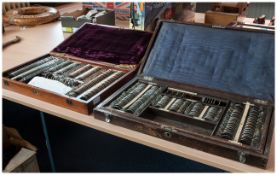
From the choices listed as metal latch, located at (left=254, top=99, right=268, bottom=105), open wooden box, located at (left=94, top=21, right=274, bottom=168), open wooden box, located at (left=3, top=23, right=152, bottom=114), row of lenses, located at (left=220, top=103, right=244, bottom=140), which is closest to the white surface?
open wooden box, located at (left=3, top=23, right=152, bottom=114)

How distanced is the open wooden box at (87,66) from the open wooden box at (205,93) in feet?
0.29

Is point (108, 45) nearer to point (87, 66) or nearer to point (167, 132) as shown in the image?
point (87, 66)

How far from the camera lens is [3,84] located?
1346mm

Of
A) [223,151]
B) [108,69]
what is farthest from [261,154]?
[108,69]

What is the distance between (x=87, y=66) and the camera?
149 centimetres

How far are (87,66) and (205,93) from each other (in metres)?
0.63

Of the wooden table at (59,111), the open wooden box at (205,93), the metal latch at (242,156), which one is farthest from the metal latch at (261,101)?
the metal latch at (242,156)

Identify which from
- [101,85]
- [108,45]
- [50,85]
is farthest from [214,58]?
[50,85]

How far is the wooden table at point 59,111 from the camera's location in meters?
0.89

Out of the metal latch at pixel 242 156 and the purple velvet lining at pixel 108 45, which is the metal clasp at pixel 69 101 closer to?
the purple velvet lining at pixel 108 45

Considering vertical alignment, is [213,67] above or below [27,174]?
above

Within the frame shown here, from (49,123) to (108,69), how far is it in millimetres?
802

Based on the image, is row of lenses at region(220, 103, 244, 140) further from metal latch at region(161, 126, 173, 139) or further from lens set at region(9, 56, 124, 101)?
lens set at region(9, 56, 124, 101)

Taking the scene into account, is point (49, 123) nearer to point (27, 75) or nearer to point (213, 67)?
point (27, 75)
